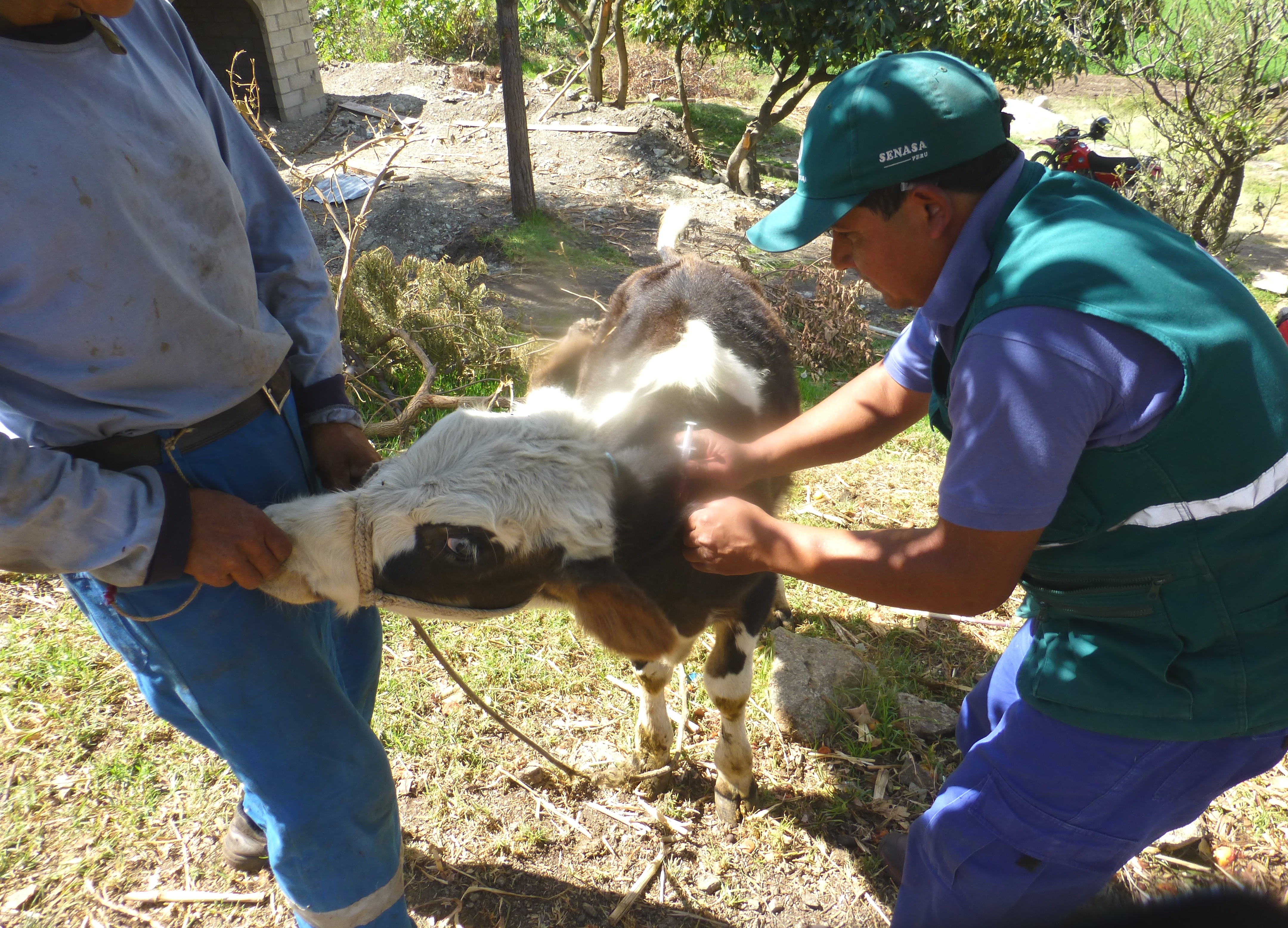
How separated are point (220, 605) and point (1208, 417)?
2264 mm

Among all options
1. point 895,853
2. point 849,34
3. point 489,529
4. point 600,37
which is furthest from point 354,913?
point 600,37

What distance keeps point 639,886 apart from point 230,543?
6.94 feet

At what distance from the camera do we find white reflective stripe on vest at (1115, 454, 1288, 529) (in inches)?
68.5

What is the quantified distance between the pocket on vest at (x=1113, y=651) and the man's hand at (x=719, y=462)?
0.98 metres

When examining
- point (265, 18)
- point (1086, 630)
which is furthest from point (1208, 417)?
point (265, 18)

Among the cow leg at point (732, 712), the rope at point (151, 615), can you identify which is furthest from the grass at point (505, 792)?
the rope at point (151, 615)

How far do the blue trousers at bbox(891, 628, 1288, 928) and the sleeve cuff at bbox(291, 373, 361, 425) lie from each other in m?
2.07

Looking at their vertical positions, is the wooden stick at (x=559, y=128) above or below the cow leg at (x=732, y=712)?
below

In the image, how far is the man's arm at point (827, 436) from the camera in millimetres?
2672

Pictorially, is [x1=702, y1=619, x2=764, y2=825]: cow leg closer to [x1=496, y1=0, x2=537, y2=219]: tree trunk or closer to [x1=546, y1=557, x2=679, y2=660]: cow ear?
[x1=546, y1=557, x2=679, y2=660]: cow ear

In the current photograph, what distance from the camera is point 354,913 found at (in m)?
2.19

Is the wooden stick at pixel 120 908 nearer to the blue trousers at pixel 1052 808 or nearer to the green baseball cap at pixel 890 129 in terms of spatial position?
the blue trousers at pixel 1052 808

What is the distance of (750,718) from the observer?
3879 mm

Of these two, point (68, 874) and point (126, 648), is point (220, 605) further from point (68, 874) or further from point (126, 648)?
point (68, 874)
